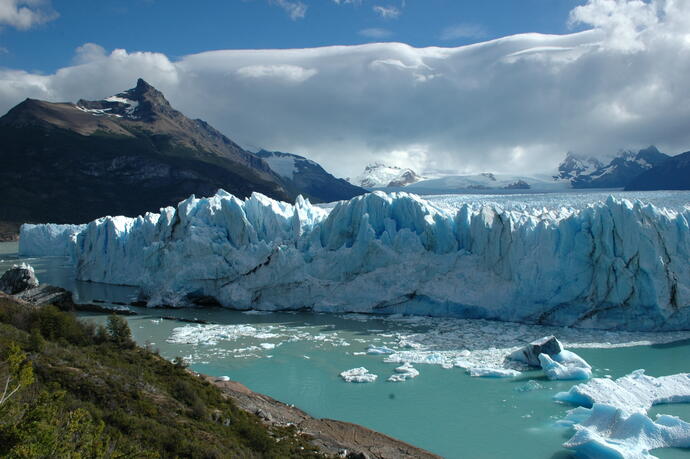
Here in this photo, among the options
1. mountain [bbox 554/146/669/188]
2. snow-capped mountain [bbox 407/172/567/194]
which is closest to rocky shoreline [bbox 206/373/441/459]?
snow-capped mountain [bbox 407/172/567/194]

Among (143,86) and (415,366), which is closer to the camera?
(415,366)

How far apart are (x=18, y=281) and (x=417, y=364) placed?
44.6 feet

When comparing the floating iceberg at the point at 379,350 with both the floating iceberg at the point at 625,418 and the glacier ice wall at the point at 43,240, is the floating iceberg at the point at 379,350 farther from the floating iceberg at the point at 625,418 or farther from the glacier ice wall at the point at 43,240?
the glacier ice wall at the point at 43,240

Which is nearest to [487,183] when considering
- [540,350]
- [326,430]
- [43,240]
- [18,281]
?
[43,240]

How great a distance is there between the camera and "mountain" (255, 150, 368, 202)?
313 feet

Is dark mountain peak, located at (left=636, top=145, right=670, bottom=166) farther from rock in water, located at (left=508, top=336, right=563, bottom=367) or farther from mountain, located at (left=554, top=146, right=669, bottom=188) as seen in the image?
rock in water, located at (left=508, top=336, right=563, bottom=367)

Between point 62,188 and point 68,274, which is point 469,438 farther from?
point 62,188

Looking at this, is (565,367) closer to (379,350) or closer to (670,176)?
(379,350)

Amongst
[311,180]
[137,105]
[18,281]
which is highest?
[137,105]

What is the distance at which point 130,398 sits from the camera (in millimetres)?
6215

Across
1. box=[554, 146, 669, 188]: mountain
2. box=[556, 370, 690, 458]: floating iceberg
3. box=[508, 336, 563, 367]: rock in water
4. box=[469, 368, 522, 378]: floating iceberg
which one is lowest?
box=[469, 368, 522, 378]: floating iceberg

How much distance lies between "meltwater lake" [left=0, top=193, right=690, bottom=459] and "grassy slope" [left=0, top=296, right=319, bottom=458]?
202 centimetres

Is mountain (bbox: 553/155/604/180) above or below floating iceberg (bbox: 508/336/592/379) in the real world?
above

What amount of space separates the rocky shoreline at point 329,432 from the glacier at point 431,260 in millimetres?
7775
